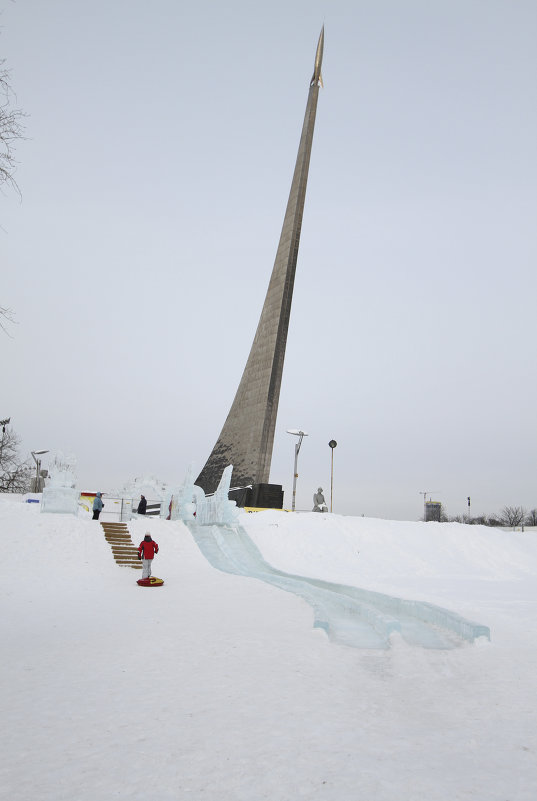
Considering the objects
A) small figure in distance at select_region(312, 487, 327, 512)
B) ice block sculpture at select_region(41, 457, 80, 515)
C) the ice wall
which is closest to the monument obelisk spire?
small figure in distance at select_region(312, 487, 327, 512)

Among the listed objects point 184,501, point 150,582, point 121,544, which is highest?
point 184,501

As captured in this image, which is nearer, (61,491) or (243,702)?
(243,702)

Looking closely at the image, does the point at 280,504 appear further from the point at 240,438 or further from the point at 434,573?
the point at 434,573

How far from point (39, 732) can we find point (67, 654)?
2285mm

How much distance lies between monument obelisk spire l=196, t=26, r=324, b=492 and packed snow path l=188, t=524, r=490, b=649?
12095 mm

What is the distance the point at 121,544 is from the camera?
1540 cm

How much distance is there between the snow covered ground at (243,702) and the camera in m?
3.39

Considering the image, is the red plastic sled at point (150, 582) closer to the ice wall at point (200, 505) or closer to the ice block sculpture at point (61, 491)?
the ice wall at point (200, 505)

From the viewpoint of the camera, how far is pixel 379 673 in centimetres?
600

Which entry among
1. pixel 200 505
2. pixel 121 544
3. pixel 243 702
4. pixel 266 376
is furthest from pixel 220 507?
pixel 243 702

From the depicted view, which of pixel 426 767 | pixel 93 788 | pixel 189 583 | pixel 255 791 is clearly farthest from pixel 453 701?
pixel 189 583

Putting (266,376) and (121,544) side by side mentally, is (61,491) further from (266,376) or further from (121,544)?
(266,376)

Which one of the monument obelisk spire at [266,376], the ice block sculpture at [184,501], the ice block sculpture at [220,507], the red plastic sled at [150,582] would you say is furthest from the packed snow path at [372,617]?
the monument obelisk spire at [266,376]

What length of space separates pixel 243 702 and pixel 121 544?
1123cm
